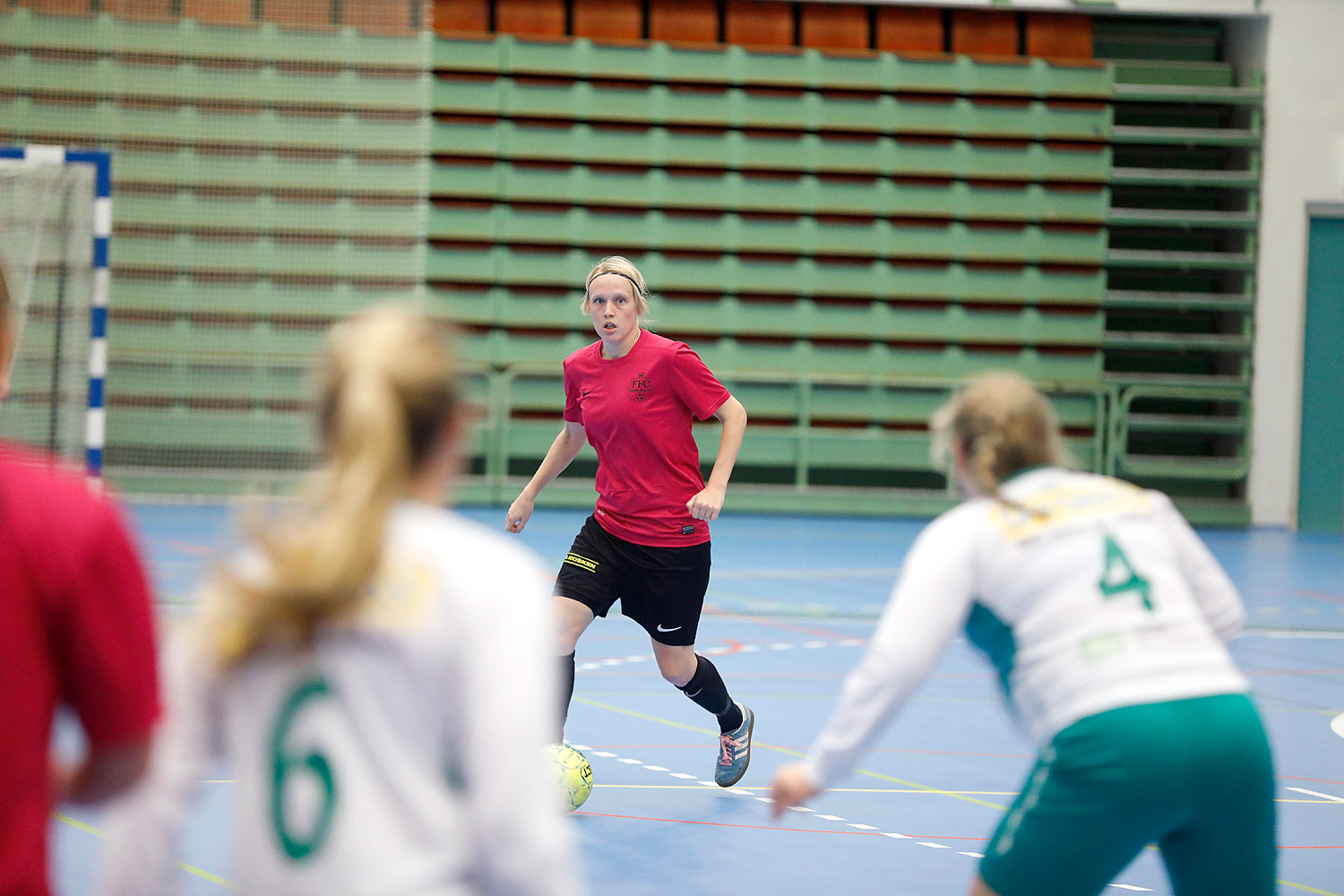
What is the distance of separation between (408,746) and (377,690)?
62mm

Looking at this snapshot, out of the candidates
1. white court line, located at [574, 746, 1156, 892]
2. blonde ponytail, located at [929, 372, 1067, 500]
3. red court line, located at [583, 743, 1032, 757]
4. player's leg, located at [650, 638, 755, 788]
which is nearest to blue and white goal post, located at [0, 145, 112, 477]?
red court line, located at [583, 743, 1032, 757]

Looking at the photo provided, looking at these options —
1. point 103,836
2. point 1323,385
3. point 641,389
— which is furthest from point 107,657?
point 1323,385

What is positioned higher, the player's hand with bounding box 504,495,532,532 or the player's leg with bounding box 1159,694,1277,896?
the player's hand with bounding box 504,495,532,532

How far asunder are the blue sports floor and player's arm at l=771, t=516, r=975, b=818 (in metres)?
1.57

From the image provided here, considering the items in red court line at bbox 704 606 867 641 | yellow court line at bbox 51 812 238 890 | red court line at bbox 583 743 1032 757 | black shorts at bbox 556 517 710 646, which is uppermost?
black shorts at bbox 556 517 710 646

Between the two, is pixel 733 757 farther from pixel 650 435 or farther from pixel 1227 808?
pixel 1227 808

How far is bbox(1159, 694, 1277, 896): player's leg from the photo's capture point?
2.21 metres

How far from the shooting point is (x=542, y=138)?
1434cm

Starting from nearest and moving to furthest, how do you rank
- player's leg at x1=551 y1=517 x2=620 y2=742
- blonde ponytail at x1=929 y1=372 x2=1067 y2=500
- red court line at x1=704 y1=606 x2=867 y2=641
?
blonde ponytail at x1=929 y1=372 x2=1067 y2=500 → player's leg at x1=551 y1=517 x2=620 y2=742 → red court line at x1=704 y1=606 x2=867 y2=641

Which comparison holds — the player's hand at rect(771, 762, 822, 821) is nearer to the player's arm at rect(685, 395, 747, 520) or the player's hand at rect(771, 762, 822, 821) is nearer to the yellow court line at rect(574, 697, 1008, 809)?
the player's arm at rect(685, 395, 747, 520)

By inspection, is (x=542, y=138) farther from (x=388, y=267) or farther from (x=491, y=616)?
(x=491, y=616)

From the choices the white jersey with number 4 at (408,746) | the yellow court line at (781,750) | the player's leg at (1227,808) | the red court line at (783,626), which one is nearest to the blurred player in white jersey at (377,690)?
the white jersey with number 4 at (408,746)

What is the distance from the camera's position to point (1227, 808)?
223 centimetres

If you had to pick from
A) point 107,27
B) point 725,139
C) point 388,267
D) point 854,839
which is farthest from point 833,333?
point 854,839
